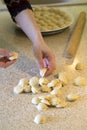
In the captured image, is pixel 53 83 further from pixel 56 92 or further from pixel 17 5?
pixel 17 5

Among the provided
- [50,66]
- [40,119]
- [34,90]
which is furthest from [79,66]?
[40,119]

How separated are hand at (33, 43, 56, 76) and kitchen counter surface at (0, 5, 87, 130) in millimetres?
29

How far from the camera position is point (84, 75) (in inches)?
38.7

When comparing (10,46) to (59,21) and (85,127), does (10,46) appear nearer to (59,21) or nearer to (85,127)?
(59,21)

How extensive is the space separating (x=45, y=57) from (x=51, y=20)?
34 cm

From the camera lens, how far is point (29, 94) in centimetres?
89

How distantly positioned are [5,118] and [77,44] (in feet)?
1.58

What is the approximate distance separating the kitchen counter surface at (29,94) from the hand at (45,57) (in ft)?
0.09

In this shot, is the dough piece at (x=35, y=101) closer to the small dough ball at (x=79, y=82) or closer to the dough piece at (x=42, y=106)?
the dough piece at (x=42, y=106)

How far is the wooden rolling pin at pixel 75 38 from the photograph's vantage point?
1.09 meters

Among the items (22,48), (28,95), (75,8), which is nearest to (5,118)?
(28,95)

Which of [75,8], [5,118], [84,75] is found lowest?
[75,8]

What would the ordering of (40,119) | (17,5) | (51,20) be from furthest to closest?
(51,20) → (17,5) → (40,119)

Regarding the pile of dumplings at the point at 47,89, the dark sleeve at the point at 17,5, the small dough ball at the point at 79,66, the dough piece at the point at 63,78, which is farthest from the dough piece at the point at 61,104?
the dark sleeve at the point at 17,5
